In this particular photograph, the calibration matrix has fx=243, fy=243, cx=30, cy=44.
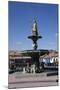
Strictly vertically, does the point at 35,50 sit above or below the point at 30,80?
above

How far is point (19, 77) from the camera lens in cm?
355

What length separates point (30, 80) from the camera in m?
3.58

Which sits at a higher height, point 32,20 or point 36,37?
point 32,20

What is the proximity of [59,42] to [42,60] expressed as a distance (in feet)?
1.25

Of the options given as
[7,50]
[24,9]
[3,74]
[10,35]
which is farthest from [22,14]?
[3,74]

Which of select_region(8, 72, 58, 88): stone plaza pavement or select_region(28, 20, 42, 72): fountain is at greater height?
select_region(28, 20, 42, 72): fountain

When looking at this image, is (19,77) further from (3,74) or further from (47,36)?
(47,36)

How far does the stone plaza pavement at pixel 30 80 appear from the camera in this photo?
353 centimetres

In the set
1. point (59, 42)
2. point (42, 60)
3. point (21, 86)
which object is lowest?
point (21, 86)

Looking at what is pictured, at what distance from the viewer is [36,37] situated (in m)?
3.63

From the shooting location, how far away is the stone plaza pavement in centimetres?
353

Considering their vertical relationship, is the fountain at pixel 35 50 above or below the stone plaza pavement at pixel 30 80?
above

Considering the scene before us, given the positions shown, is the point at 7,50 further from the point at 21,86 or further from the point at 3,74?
the point at 21,86

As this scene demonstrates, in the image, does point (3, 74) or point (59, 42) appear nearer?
point (3, 74)
